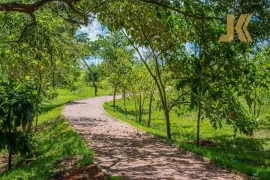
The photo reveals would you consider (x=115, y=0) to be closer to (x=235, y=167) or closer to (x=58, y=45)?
(x=58, y=45)

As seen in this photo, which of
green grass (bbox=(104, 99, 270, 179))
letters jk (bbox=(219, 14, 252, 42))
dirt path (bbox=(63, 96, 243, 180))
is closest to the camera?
letters jk (bbox=(219, 14, 252, 42))

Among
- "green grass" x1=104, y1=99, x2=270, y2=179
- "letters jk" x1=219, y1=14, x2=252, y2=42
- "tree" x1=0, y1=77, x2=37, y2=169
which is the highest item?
"letters jk" x1=219, y1=14, x2=252, y2=42

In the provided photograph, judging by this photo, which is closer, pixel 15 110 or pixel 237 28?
pixel 237 28

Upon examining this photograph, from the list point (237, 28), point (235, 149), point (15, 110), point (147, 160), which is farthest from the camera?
point (235, 149)

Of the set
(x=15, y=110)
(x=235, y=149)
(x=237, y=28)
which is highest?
(x=237, y=28)

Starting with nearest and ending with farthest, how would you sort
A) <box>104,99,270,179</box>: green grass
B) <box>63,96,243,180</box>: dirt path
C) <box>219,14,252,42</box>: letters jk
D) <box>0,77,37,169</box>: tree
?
1. <box>219,14,252,42</box>: letters jk
2. <box>63,96,243,180</box>: dirt path
3. <box>104,99,270,179</box>: green grass
4. <box>0,77,37,169</box>: tree

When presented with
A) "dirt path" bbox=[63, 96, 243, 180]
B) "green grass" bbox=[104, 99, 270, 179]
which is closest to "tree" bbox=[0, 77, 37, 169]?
"dirt path" bbox=[63, 96, 243, 180]

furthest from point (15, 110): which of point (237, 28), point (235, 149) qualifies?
point (235, 149)

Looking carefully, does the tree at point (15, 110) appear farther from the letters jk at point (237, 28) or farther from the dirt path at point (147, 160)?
the letters jk at point (237, 28)

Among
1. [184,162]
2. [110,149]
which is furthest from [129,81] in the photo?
[184,162]

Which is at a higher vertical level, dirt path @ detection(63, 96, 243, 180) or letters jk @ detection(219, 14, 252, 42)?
letters jk @ detection(219, 14, 252, 42)

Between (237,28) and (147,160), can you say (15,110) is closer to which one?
(147,160)

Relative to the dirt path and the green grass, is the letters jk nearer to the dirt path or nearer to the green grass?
the dirt path

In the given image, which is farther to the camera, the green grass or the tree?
the tree
